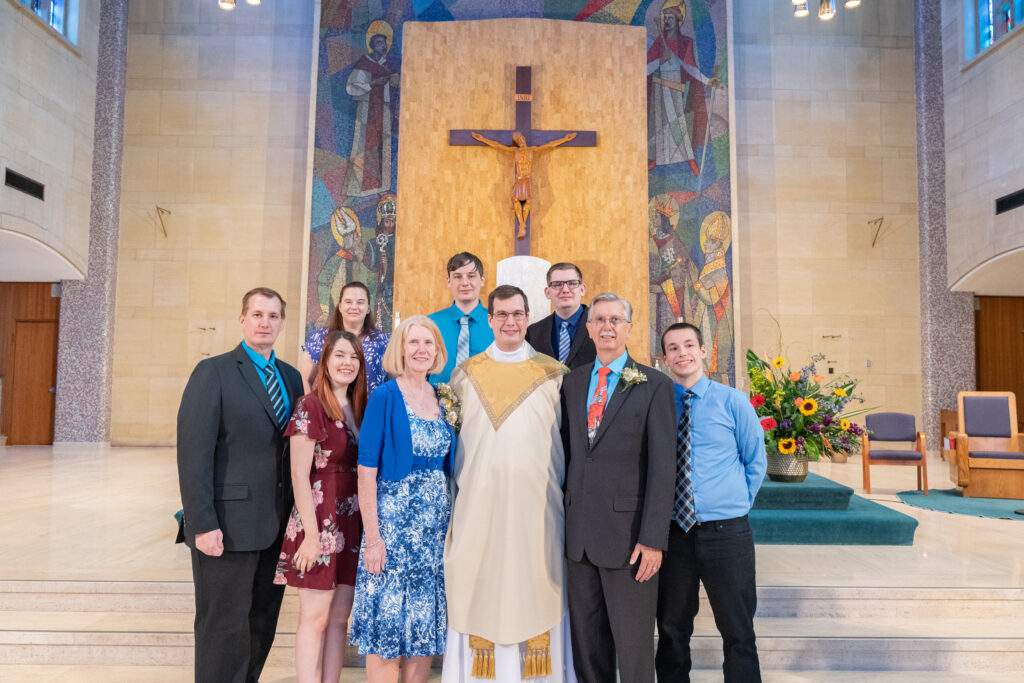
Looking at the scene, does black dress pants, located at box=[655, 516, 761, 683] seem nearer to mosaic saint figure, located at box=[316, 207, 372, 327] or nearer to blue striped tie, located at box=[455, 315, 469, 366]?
blue striped tie, located at box=[455, 315, 469, 366]

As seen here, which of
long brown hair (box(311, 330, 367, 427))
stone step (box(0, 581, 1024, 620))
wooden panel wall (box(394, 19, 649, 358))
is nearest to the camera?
long brown hair (box(311, 330, 367, 427))

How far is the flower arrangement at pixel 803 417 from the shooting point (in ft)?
15.5

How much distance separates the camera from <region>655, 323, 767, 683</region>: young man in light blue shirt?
2363 millimetres

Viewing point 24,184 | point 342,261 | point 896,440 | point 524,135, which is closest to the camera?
point 896,440

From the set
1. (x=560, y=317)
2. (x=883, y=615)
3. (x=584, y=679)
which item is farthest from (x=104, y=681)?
(x=883, y=615)

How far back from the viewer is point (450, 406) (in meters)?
2.39

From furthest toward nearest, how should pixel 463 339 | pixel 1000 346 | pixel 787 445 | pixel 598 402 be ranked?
pixel 1000 346 → pixel 787 445 → pixel 463 339 → pixel 598 402

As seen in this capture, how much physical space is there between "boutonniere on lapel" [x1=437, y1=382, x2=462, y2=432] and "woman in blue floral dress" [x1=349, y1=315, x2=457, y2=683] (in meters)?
0.05

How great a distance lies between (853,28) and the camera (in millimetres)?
10422

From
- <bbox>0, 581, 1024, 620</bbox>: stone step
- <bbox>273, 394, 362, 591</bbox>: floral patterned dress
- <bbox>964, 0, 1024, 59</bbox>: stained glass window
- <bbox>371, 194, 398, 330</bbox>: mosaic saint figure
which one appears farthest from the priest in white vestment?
<bbox>964, 0, 1024, 59</bbox>: stained glass window

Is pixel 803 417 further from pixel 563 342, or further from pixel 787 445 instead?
pixel 563 342

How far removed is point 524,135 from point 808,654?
285 inches

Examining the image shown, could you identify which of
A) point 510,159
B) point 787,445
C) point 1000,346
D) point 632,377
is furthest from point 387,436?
point 1000,346

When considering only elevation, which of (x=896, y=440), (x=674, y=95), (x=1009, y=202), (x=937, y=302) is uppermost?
(x=674, y=95)
